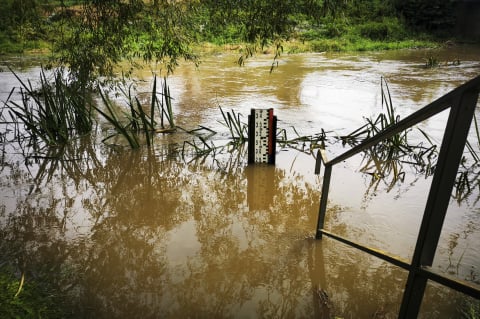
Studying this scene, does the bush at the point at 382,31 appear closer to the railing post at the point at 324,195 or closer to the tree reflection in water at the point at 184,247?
the tree reflection in water at the point at 184,247

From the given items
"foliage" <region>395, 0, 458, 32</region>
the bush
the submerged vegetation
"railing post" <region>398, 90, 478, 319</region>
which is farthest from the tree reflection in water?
"foliage" <region>395, 0, 458, 32</region>

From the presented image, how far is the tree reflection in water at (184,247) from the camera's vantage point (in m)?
2.66

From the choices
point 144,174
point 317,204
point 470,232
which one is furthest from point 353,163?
point 144,174

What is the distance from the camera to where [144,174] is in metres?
5.03

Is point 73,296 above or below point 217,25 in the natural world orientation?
below

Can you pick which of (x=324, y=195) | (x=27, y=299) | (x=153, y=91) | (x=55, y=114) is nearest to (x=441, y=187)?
(x=324, y=195)

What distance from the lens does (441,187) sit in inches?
50.8

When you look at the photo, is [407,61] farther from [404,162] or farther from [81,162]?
[81,162]

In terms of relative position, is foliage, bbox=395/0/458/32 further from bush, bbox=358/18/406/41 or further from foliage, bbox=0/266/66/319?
foliage, bbox=0/266/66/319

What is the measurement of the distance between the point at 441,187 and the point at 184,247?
2532 millimetres

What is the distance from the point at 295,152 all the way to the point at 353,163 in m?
0.92

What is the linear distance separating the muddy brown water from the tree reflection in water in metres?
0.01

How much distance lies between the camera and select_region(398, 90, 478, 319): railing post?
1222 mm

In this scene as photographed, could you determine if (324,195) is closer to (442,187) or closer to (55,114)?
(442,187)
